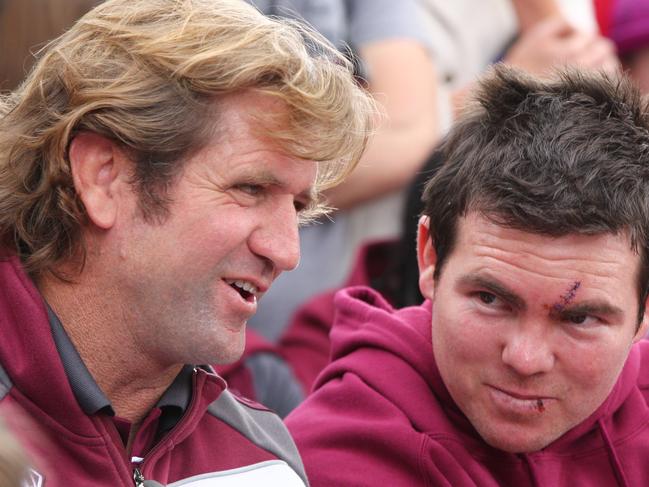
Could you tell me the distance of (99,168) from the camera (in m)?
3.11

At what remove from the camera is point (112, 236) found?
307cm

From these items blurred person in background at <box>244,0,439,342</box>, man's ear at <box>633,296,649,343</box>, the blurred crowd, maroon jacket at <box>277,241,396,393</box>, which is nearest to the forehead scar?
man's ear at <box>633,296,649,343</box>

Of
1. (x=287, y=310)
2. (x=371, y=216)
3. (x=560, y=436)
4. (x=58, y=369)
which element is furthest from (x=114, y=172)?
(x=371, y=216)

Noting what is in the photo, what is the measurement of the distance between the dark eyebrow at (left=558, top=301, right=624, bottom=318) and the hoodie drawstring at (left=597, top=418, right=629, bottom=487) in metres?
0.37

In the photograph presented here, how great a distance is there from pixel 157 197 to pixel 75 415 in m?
0.50

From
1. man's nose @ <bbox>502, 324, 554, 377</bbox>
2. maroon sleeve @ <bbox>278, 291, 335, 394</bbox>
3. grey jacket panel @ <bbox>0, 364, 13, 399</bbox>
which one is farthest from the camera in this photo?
maroon sleeve @ <bbox>278, 291, 335, 394</bbox>

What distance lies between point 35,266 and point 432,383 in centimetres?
105

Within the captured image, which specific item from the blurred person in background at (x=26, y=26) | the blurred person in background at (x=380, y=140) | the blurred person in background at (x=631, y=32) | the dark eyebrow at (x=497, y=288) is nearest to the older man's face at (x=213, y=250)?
the dark eyebrow at (x=497, y=288)

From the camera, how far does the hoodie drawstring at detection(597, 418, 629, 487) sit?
3527 millimetres

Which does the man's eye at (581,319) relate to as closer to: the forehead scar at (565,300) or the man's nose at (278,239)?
the forehead scar at (565,300)

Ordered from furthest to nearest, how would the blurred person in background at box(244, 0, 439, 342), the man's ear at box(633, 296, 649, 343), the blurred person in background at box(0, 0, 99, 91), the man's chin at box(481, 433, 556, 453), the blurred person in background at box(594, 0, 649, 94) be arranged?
the blurred person in background at box(594, 0, 649, 94) < the blurred person in background at box(244, 0, 439, 342) < the blurred person in background at box(0, 0, 99, 91) < the man's ear at box(633, 296, 649, 343) < the man's chin at box(481, 433, 556, 453)

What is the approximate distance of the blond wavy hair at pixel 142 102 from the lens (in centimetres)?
307

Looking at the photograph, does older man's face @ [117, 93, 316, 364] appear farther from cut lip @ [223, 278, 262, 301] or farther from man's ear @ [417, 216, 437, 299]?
man's ear @ [417, 216, 437, 299]

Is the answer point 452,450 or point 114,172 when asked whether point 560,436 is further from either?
point 114,172
